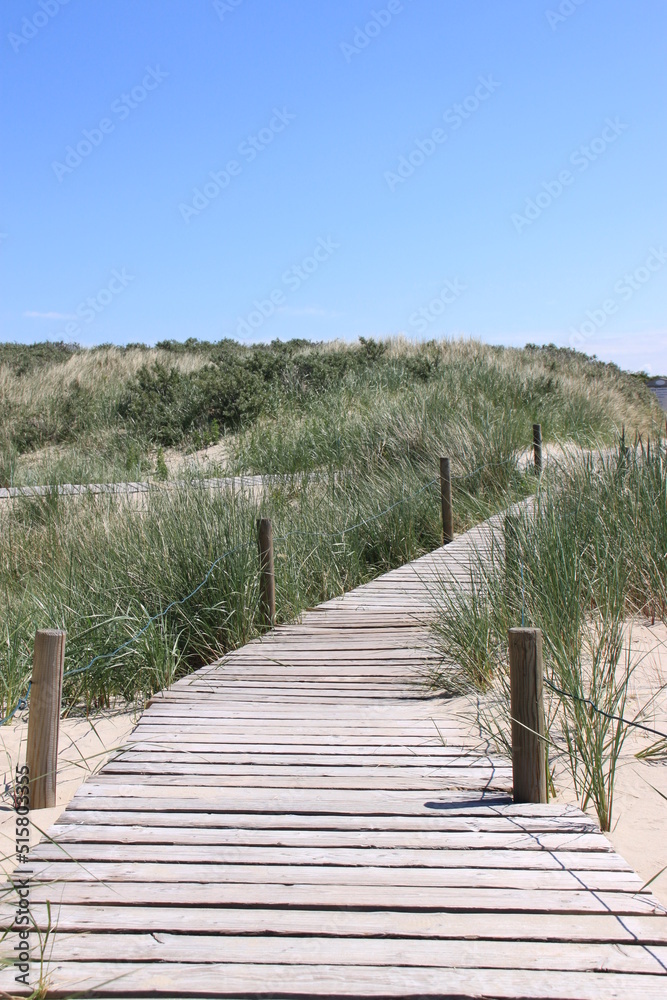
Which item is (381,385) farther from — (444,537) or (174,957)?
(174,957)

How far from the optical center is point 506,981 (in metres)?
1.97

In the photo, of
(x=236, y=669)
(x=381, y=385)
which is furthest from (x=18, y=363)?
(x=236, y=669)

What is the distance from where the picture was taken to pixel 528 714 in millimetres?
2785

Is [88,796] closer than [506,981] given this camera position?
No

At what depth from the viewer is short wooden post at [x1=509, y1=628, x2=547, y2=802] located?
2.75 metres

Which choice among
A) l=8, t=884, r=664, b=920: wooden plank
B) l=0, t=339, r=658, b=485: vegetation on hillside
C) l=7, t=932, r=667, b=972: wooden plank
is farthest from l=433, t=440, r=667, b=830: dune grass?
l=0, t=339, r=658, b=485: vegetation on hillside

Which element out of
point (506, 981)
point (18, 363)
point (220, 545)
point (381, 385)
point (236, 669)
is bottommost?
point (506, 981)

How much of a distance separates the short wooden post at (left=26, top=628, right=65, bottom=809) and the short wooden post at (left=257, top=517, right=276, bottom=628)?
7.70 ft

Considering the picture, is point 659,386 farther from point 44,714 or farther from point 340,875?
point 340,875

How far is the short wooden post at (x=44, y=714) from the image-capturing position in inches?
126

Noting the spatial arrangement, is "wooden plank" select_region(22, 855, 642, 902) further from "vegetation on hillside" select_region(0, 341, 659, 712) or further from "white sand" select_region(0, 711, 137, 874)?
"vegetation on hillside" select_region(0, 341, 659, 712)

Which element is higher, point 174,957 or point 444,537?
point 444,537

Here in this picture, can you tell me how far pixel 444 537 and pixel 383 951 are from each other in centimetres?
619

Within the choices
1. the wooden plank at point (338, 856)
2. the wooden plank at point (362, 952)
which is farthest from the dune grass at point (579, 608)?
the wooden plank at point (362, 952)
